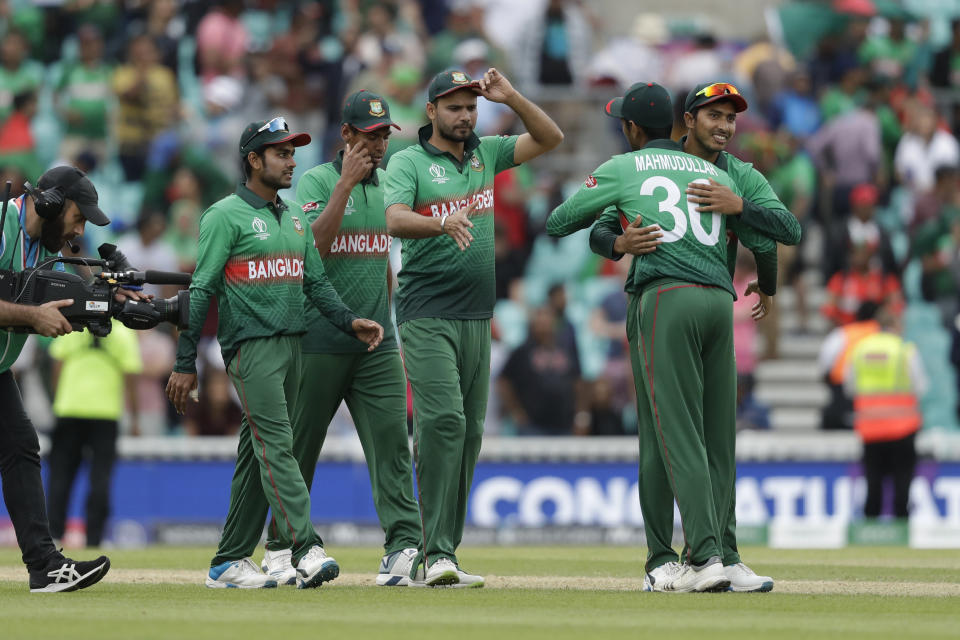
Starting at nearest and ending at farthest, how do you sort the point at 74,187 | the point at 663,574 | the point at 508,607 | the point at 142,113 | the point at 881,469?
1. the point at 508,607
2. the point at 74,187
3. the point at 663,574
4. the point at 881,469
5. the point at 142,113

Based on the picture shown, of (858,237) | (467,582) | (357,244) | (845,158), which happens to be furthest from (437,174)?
(845,158)

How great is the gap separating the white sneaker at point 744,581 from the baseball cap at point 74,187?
12.3 ft

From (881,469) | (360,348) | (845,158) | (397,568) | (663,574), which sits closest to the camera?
(663,574)

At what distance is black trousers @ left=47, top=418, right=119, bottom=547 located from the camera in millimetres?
15023

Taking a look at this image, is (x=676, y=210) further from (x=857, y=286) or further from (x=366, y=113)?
(x=857, y=286)

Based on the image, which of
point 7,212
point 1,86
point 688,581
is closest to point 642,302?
point 688,581

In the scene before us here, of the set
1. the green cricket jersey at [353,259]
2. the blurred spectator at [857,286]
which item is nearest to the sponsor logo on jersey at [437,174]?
the green cricket jersey at [353,259]

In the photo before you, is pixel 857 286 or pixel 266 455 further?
pixel 857 286

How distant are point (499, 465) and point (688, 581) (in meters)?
8.40

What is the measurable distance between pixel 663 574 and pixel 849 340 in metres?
8.95

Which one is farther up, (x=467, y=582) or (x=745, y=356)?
(x=745, y=356)

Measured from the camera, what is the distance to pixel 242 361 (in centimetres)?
965

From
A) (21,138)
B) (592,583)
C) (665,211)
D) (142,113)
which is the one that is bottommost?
(592,583)

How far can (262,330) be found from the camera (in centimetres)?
965
